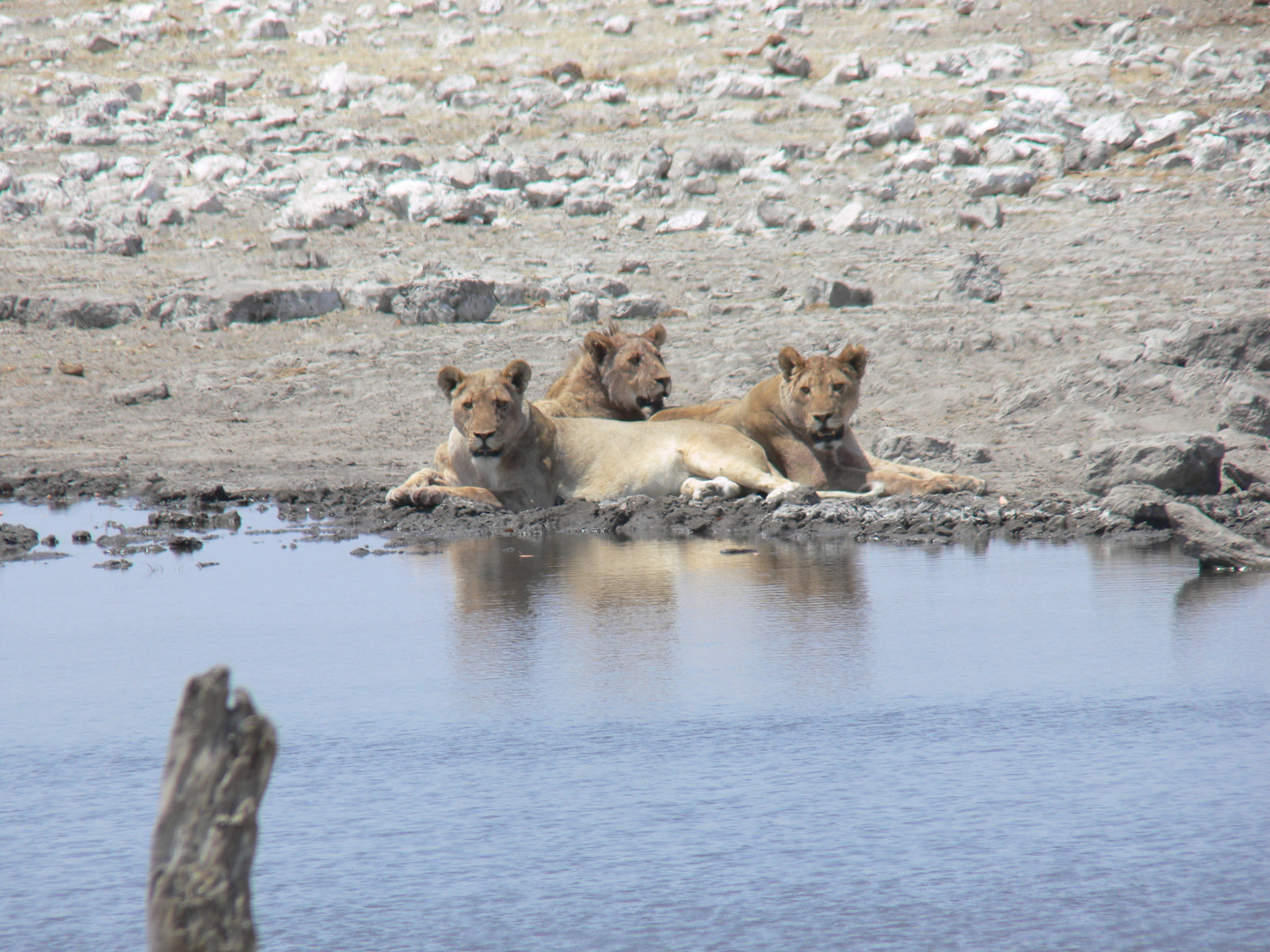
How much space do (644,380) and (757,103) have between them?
14658 millimetres

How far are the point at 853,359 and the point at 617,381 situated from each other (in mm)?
2013

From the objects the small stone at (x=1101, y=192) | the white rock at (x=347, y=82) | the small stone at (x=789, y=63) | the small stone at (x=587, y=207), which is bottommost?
the small stone at (x=1101, y=192)

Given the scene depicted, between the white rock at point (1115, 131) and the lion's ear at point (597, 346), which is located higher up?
the white rock at point (1115, 131)

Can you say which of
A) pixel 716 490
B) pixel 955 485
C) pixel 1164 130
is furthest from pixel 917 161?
pixel 716 490

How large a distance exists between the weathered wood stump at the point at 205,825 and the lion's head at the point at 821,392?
8.39 metres

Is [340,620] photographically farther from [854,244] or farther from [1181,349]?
[854,244]

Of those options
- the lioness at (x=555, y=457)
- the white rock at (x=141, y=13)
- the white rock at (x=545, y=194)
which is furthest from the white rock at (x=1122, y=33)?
the white rock at (x=141, y=13)

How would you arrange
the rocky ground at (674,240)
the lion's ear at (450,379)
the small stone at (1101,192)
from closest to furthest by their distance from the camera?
1. the lion's ear at (450,379)
2. the rocky ground at (674,240)
3. the small stone at (1101,192)

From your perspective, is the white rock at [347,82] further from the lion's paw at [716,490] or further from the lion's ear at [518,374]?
the lion's paw at [716,490]

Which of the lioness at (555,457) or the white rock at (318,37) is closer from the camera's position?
the lioness at (555,457)

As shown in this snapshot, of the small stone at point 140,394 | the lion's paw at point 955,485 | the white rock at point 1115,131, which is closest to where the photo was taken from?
the lion's paw at point 955,485

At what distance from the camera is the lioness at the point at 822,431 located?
10703 millimetres

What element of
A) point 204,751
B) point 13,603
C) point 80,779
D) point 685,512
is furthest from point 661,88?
point 204,751

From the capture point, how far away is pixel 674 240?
19.8 m
